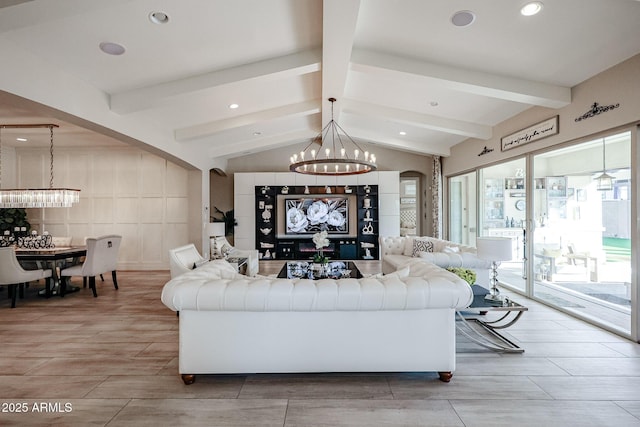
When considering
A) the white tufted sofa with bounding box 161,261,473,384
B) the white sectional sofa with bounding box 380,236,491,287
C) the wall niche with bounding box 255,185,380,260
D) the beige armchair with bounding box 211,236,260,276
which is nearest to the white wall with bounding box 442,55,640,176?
the white sectional sofa with bounding box 380,236,491,287

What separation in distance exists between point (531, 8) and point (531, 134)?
2.38m

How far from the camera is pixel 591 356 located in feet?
9.42

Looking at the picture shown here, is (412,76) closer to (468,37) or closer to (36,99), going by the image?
(468,37)

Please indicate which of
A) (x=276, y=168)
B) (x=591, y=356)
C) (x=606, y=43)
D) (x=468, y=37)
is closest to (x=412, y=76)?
(x=468, y=37)

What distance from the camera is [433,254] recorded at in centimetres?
Result: 446

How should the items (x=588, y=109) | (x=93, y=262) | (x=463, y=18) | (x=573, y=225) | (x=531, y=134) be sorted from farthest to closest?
(x=93, y=262) < (x=531, y=134) < (x=573, y=225) < (x=588, y=109) < (x=463, y=18)

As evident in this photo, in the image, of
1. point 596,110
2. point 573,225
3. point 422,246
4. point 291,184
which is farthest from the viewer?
point 291,184

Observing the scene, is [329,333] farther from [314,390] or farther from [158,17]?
[158,17]

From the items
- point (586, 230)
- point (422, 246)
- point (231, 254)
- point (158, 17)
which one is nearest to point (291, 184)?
point (231, 254)

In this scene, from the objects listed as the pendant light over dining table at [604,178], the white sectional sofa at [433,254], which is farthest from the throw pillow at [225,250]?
the pendant light over dining table at [604,178]

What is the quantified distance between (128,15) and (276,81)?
218 centimetres

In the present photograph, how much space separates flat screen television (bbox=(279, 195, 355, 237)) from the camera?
842 cm

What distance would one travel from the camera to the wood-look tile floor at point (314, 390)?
2023 mm

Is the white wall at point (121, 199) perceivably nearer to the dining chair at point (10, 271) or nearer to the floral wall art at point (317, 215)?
the floral wall art at point (317, 215)
